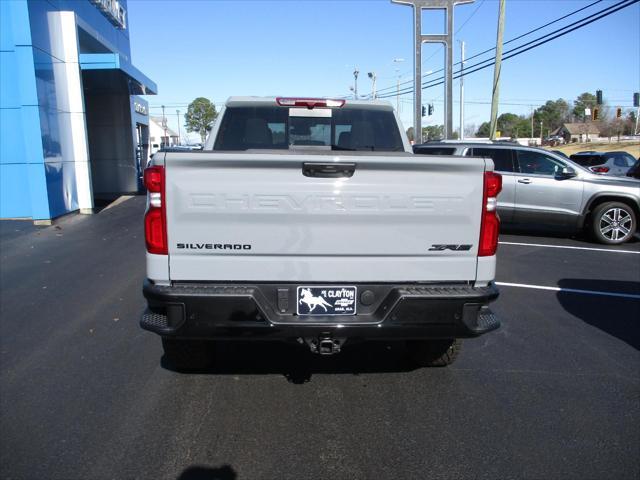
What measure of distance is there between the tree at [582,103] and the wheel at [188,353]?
12522 cm

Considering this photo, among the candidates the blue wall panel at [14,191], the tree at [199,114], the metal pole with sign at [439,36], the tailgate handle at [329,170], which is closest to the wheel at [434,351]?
the tailgate handle at [329,170]

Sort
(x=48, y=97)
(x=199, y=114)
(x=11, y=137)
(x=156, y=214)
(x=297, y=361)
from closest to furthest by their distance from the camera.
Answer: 1. (x=156, y=214)
2. (x=297, y=361)
3. (x=11, y=137)
4. (x=48, y=97)
5. (x=199, y=114)

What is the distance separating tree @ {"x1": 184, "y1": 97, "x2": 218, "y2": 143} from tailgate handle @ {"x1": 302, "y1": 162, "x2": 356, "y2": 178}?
247 feet

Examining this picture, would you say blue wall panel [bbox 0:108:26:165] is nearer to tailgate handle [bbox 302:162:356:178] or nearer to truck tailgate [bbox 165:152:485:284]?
truck tailgate [bbox 165:152:485:284]

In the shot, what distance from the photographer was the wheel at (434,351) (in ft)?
13.9

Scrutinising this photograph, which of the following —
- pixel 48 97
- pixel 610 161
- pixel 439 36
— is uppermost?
pixel 439 36

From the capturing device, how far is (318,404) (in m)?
3.80

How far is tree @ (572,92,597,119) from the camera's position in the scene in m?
114

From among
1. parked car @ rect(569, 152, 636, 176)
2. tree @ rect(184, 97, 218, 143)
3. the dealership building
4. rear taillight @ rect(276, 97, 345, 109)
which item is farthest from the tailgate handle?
tree @ rect(184, 97, 218, 143)

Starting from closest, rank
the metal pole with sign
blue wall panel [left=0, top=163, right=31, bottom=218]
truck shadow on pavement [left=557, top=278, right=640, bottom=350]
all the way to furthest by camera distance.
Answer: truck shadow on pavement [left=557, top=278, right=640, bottom=350], blue wall panel [left=0, top=163, right=31, bottom=218], the metal pole with sign

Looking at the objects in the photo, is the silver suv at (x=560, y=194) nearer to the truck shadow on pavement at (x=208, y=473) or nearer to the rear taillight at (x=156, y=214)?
the rear taillight at (x=156, y=214)

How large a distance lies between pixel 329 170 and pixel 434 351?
A: 1919 millimetres

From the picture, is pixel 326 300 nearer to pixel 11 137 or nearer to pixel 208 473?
→ pixel 208 473

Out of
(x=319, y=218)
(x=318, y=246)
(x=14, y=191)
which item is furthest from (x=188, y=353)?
(x=14, y=191)
